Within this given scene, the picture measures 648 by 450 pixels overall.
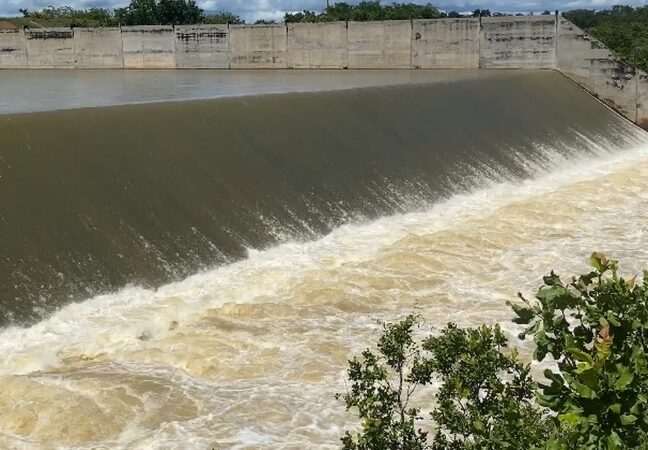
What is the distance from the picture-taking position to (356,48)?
939 inches

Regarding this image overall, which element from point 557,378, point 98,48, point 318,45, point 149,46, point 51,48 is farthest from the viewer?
point 51,48

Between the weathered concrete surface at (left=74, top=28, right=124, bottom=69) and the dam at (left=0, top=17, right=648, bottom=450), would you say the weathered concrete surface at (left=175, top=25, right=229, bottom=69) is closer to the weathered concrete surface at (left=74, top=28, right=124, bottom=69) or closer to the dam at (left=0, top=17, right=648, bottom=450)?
the weathered concrete surface at (left=74, top=28, right=124, bottom=69)

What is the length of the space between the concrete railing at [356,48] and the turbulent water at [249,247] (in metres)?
6.65

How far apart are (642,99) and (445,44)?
644 centimetres

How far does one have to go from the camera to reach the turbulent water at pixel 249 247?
527 cm

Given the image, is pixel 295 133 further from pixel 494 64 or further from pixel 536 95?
pixel 494 64

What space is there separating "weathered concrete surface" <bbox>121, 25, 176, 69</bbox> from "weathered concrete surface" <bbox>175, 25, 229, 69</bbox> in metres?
0.27

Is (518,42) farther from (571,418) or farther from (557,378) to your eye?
(571,418)

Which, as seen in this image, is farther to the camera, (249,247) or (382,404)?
(249,247)

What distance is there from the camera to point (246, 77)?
2173cm

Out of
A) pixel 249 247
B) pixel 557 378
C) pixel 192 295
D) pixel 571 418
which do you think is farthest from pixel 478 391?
pixel 249 247

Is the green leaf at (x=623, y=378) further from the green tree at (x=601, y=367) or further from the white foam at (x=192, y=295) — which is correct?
the white foam at (x=192, y=295)

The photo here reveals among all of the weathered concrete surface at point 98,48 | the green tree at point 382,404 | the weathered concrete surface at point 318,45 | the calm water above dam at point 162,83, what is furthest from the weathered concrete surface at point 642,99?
the green tree at point 382,404

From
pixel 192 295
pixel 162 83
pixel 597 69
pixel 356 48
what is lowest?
pixel 192 295
